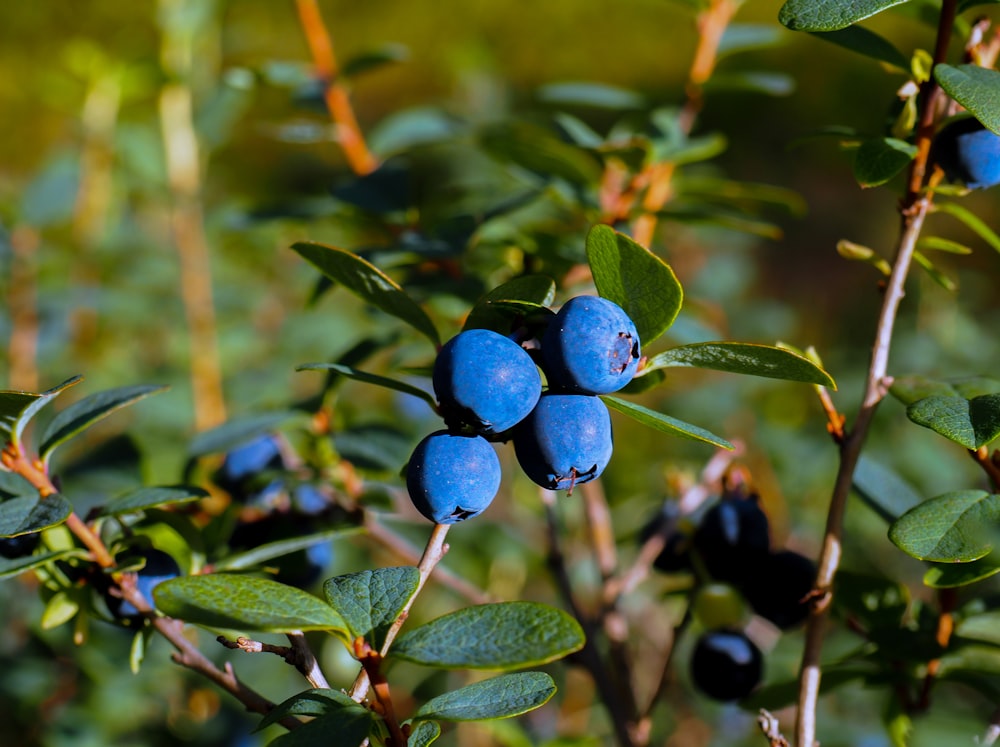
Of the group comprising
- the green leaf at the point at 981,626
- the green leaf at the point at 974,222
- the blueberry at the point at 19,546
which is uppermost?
the green leaf at the point at 974,222

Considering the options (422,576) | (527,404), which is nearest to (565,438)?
(527,404)

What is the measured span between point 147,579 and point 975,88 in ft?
2.59

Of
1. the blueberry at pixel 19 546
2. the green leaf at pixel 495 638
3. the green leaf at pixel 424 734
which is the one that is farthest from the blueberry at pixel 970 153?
the blueberry at pixel 19 546

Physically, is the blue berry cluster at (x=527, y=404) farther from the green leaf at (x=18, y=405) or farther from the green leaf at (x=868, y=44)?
the green leaf at (x=868, y=44)

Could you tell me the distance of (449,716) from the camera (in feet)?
2.06

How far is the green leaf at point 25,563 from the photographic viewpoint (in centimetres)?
67

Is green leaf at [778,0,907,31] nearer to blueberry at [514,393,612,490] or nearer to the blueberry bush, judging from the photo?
the blueberry bush

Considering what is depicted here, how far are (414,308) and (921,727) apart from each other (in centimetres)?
124

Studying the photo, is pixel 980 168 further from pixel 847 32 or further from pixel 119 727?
pixel 119 727

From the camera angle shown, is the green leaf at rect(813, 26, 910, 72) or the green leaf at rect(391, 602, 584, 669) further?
the green leaf at rect(813, 26, 910, 72)

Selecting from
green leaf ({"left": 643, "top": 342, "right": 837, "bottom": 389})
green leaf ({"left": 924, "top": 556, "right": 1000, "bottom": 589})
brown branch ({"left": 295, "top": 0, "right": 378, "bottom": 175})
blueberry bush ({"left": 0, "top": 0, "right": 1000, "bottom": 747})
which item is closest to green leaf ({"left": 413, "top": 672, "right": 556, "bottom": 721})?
blueberry bush ({"left": 0, "top": 0, "right": 1000, "bottom": 747})

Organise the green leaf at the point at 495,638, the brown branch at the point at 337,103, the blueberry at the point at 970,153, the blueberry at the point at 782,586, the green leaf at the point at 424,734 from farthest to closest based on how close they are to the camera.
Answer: the brown branch at the point at 337,103 < the blueberry at the point at 782,586 < the blueberry at the point at 970,153 < the green leaf at the point at 424,734 < the green leaf at the point at 495,638

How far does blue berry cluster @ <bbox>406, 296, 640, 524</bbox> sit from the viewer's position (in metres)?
0.59

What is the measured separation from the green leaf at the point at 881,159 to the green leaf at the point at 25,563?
71cm
